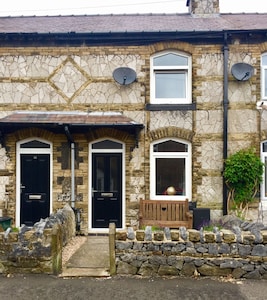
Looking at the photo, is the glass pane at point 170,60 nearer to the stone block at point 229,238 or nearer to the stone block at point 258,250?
the stone block at point 229,238

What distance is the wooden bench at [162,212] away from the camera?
8.48 meters

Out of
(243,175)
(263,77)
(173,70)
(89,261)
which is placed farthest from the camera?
(173,70)

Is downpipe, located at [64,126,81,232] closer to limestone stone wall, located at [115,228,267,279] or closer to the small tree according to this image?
limestone stone wall, located at [115,228,267,279]

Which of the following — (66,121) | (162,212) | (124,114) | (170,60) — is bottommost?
(162,212)

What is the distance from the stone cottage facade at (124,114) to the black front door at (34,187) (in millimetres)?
29

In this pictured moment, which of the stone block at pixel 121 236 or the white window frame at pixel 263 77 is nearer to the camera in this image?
the stone block at pixel 121 236

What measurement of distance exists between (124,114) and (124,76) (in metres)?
1.09

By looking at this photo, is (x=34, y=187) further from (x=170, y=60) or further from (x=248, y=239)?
(x=248, y=239)

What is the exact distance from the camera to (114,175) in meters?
9.23

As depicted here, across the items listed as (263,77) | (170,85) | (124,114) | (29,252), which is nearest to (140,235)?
(29,252)

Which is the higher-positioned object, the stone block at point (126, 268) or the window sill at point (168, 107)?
the window sill at point (168, 107)

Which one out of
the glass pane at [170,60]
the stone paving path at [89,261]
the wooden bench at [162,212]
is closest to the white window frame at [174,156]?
the wooden bench at [162,212]

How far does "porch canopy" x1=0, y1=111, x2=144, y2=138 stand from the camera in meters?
8.44

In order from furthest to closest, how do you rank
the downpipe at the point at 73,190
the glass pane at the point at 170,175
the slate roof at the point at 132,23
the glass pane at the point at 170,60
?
the slate roof at the point at 132,23 < the glass pane at the point at 170,60 < the glass pane at the point at 170,175 < the downpipe at the point at 73,190
